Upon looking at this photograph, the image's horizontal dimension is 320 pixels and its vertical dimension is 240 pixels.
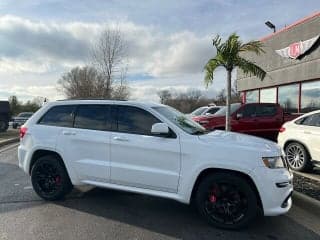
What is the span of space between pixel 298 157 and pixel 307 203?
306 cm

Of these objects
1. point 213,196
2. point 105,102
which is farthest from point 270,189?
point 105,102

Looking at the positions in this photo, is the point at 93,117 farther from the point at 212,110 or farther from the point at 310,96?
the point at 310,96

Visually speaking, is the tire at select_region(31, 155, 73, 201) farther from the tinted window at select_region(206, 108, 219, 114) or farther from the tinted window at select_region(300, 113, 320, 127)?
the tinted window at select_region(206, 108, 219, 114)

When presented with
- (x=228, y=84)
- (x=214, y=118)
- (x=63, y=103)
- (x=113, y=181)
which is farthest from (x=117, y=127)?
(x=214, y=118)

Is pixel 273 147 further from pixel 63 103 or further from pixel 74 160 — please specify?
pixel 63 103

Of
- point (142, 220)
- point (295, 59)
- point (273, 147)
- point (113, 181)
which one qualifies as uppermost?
point (295, 59)

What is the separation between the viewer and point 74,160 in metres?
5.98

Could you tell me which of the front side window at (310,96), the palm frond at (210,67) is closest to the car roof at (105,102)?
the palm frond at (210,67)

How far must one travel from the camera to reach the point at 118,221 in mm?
5211

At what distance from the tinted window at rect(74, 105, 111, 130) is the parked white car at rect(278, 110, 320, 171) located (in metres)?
4.77

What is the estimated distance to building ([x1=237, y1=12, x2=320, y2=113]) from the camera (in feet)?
52.6

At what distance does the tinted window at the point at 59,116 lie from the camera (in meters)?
6.25

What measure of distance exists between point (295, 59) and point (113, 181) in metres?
14.5

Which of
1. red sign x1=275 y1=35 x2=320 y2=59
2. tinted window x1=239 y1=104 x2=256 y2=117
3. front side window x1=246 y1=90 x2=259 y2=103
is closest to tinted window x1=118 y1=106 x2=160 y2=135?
tinted window x1=239 y1=104 x2=256 y2=117
